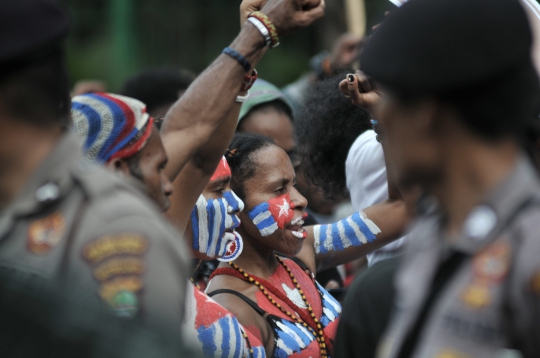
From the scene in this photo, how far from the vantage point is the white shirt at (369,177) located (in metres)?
3.97

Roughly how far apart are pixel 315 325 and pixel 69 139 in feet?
6.12

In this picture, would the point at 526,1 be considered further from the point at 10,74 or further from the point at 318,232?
the point at 10,74

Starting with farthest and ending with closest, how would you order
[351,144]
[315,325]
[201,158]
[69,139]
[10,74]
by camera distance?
[351,144], [315,325], [201,158], [69,139], [10,74]

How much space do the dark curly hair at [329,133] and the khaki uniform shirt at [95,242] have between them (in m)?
3.13

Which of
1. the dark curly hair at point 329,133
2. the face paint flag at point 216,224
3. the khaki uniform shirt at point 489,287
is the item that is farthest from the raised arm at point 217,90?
the dark curly hair at point 329,133

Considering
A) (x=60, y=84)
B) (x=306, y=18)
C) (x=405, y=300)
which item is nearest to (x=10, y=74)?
(x=60, y=84)

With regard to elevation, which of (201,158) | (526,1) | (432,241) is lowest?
(201,158)

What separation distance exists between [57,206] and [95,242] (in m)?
0.11

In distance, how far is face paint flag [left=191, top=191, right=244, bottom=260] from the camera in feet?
10.2

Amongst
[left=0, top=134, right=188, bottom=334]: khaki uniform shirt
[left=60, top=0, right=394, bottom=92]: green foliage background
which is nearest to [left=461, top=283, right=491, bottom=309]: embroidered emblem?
[left=0, top=134, right=188, bottom=334]: khaki uniform shirt

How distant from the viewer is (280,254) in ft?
12.0

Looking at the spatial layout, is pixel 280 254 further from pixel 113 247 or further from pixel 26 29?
pixel 26 29

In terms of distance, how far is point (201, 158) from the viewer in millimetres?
2910

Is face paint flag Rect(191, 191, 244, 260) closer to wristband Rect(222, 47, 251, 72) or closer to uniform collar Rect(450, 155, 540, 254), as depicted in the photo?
wristband Rect(222, 47, 251, 72)
